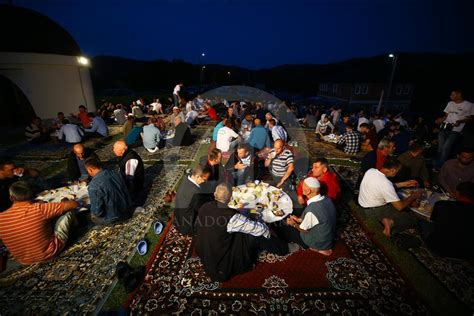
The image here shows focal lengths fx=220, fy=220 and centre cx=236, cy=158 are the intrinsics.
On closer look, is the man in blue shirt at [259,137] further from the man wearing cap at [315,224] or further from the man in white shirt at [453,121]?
the man in white shirt at [453,121]

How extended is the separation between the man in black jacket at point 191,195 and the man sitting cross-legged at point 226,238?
0.71 metres

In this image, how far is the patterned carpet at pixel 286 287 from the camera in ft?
11.5

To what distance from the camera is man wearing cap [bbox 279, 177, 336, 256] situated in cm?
384

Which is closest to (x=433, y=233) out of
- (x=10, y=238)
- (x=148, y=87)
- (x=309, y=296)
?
(x=309, y=296)

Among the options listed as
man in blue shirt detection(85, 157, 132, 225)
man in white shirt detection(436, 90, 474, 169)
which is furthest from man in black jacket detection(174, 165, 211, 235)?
man in white shirt detection(436, 90, 474, 169)

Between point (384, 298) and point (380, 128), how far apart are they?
10.3 metres

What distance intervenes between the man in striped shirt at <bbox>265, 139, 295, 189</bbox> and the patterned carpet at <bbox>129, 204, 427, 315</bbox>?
204 cm

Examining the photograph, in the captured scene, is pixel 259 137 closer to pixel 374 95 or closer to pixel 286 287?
pixel 286 287

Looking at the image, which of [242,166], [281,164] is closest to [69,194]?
[242,166]

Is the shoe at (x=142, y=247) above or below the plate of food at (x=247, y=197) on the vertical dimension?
below

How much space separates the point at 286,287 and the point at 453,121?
812 cm

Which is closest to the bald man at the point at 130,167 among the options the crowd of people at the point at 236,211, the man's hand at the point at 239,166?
the crowd of people at the point at 236,211

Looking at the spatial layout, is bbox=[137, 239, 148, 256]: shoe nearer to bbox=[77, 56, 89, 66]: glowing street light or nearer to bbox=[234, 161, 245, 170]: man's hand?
bbox=[234, 161, 245, 170]: man's hand

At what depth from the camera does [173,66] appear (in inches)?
2438
